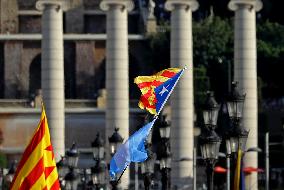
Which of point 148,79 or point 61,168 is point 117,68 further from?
point 148,79

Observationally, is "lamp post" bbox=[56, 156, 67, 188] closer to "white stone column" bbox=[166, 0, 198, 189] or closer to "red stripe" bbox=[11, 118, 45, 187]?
"white stone column" bbox=[166, 0, 198, 189]

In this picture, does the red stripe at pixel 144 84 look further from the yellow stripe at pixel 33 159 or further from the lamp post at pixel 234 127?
the lamp post at pixel 234 127

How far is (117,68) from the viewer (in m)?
86.1

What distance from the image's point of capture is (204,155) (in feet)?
155

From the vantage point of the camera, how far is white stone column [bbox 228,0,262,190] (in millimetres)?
83150

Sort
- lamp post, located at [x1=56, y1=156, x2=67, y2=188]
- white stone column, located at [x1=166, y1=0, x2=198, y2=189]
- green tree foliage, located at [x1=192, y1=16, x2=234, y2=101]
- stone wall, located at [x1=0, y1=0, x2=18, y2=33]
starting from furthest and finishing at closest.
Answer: stone wall, located at [x1=0, y1=0, x2=18, y2=33] → green tree foliage, located at [x1=192, y1=16, x2=234, y2=101] → white stone column, located at [x1=166, y1=0, x2=198, y2=189] → lamp post, located at [x1=56, y1=156, x2=67, y2=188]

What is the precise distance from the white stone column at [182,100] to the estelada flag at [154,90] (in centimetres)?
4142

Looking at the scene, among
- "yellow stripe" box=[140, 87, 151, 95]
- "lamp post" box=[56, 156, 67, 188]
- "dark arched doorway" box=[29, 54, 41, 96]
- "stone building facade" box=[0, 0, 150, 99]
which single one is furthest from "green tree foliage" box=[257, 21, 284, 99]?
"yellow stripe" box=[140, 87, 151, 95]

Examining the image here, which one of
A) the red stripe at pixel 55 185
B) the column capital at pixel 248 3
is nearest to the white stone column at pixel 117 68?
the column capital at pixel 248 3

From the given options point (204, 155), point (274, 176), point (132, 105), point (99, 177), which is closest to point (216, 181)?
point (274, 176)

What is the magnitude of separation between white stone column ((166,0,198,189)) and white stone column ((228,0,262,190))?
2593 millimetres

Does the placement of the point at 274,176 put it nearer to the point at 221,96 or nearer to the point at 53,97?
the point at 221,96

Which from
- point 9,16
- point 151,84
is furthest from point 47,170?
point 9,16

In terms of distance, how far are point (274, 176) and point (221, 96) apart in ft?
49.8
